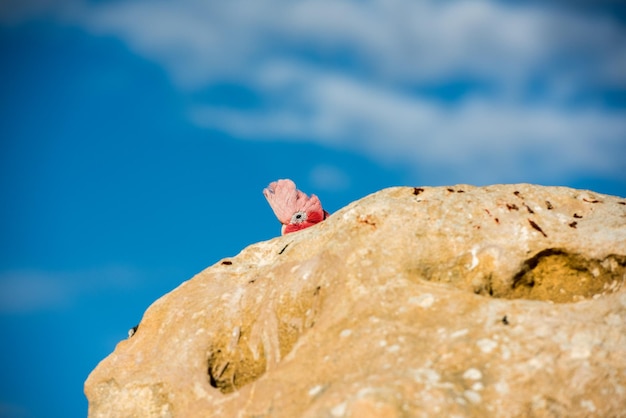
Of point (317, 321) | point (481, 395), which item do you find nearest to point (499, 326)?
point (481, 395)

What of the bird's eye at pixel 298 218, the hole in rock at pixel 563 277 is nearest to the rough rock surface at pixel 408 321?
the hole in rock at pixel 563 277

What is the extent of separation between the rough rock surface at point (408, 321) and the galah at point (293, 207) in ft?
5.80

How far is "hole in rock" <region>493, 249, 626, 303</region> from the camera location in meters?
6.40

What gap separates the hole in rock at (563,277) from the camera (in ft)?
21.0

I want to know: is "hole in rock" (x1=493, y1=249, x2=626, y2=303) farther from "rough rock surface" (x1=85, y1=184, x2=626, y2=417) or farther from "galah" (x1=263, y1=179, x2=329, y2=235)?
"galah" (x1=263, y1=179, x2=329, y2=235)

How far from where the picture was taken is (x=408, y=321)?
5996 millimetres

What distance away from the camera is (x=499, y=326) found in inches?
223

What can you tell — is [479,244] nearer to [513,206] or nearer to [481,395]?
[513,206]

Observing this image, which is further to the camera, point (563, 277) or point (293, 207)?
point (293, 207)

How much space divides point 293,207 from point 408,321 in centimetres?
445

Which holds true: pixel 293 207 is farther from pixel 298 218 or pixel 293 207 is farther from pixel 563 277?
pixel 563 277

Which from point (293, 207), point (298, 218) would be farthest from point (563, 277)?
point (293, 207)

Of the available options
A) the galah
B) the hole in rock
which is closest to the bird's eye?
the galah

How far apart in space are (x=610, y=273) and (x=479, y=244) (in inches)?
48.4
